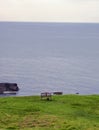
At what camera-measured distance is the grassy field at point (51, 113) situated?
35.5 metres

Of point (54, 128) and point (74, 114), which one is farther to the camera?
point (74, 114)

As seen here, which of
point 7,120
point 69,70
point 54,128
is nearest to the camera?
point 54,128

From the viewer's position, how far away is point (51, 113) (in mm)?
42312

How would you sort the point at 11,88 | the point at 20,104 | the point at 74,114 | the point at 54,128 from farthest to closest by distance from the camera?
the point at 11,88, the point at 20,104, the point at 74,114, the point at 54,128

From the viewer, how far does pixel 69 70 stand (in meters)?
194

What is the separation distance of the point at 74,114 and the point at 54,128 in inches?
338

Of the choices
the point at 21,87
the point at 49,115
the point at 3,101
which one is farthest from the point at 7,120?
the point at 21,87

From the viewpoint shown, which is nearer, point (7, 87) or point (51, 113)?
point (51, 113)

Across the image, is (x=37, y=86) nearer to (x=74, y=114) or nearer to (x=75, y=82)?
(x=75, y=82)

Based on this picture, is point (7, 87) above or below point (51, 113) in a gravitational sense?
below

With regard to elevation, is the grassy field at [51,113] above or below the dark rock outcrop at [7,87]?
above

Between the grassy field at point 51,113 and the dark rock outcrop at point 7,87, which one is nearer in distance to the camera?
the grassy field at point 51,113

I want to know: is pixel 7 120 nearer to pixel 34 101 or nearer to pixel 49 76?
pixel 34 101

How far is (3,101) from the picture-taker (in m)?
49.5
